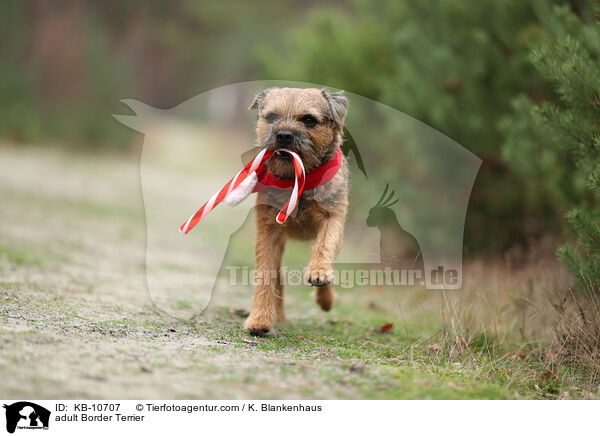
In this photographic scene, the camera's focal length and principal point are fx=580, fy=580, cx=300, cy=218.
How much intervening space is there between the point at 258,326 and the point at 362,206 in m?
2.74

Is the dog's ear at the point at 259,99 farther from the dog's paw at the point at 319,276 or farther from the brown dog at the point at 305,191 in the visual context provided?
the dog's paw at the point at 319,276

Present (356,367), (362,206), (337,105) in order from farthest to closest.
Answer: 1. (362,206)
2. (337,105)
3. (356,367)

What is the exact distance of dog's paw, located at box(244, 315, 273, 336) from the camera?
400cm

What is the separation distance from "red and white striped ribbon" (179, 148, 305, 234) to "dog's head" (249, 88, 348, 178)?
0.28ft

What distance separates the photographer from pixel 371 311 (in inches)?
224

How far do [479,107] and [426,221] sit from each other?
1486 millimetres

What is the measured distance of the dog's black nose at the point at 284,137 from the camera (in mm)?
3922

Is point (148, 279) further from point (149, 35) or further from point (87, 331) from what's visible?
point (149, 35)

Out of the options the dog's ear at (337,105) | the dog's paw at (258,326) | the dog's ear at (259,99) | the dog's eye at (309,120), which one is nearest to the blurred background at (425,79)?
the dog's ear at (337,105)

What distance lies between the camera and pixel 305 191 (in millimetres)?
4180

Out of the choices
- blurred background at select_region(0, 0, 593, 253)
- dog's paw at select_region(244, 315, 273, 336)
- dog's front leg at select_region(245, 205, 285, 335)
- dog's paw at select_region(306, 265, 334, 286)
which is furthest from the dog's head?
blurred background at select_region(0, 0, 593, 253)

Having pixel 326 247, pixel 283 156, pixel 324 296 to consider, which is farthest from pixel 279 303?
pixel 283 156
